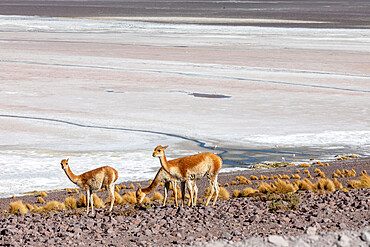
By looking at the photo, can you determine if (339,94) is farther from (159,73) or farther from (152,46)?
(152,46)

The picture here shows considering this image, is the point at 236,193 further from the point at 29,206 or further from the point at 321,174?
the point at 29,206

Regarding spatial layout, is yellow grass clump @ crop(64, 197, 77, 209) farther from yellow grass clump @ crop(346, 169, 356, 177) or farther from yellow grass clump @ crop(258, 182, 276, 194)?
yellow grass clump @ crop(346, 169, 356, 177)

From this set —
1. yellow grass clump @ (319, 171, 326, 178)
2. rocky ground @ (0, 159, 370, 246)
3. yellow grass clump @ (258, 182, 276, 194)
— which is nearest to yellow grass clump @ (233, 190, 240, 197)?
yellow grass clump @ (258, 182, 276, 194)

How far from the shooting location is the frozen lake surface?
16688 millimetres

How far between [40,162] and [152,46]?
3620 centimetres

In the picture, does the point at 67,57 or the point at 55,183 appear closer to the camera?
the point at 55,183

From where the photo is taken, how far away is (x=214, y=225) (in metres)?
8.13

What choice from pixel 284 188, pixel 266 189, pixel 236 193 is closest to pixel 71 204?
pixel 236 193

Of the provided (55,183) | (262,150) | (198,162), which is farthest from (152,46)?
(198,162)

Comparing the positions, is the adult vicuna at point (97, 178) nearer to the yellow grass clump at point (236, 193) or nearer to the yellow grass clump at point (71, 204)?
the yellow grass clump at point (71, 204)

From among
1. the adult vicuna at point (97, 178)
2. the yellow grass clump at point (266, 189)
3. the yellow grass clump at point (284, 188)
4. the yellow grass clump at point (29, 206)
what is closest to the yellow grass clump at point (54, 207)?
the yellow grass clump at point (29, 206)

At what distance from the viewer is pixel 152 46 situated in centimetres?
5112

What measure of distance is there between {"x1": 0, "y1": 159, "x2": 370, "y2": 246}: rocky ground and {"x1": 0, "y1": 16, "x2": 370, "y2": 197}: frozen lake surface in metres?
4.89

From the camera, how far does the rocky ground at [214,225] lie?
7.33 m
